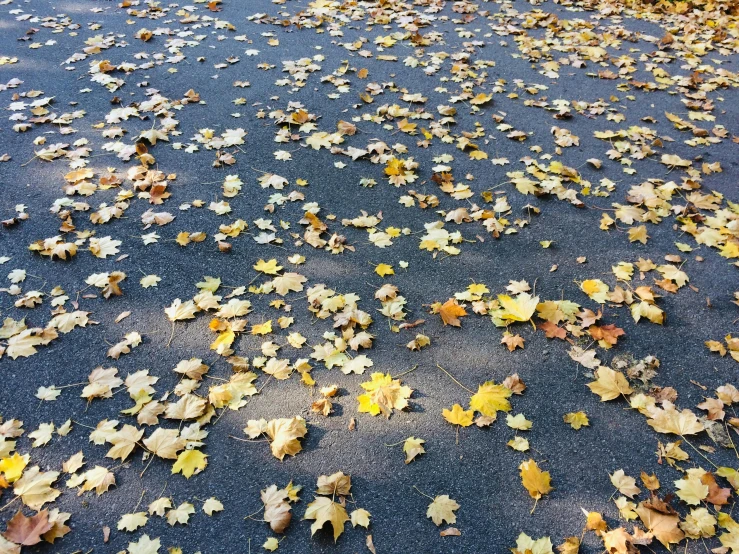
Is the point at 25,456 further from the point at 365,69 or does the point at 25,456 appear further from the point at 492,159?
→ the point at 365,69

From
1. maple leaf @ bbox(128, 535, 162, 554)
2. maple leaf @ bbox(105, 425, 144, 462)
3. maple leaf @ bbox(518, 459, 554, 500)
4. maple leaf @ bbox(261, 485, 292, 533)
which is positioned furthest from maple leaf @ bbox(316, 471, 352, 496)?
maple leaf @ bbox(105, 425, 144, 462)

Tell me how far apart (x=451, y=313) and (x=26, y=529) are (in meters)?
2.54

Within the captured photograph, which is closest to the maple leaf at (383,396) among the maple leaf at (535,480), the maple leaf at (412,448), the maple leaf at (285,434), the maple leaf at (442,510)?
the maple leaf at (412,448)

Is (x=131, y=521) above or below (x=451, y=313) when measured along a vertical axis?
below

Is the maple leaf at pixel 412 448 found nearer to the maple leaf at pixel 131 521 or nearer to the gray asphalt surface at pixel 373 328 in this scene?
the gray asphalt surface at pixel 373 328

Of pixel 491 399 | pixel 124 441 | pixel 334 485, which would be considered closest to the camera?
pixel 334 485

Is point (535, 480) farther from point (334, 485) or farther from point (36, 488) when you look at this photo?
point (36, 488)

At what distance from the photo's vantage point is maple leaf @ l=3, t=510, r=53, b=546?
231 cm

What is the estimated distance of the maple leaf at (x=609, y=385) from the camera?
297cm

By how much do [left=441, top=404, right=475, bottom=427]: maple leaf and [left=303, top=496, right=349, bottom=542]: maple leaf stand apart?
76cm

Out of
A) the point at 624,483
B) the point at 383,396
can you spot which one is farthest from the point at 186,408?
the point at 624,483

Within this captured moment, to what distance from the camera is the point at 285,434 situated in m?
2.74

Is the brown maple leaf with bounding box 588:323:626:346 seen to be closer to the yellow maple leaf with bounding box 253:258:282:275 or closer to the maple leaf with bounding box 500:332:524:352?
the maple leaf with bounding box 500:332:524:352

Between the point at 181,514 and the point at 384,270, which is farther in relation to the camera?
the point at 384,270
